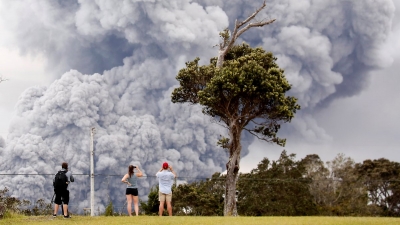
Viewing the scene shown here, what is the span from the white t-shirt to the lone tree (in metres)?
8.97

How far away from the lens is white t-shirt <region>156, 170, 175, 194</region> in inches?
715

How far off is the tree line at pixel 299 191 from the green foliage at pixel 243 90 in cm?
1236

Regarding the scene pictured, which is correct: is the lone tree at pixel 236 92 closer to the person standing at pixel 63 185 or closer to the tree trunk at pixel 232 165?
the tree trunk at pixel 232 165

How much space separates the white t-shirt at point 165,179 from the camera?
1816cm

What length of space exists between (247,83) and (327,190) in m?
29.2

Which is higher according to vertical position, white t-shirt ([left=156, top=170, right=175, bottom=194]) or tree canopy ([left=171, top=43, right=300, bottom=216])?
tree canopy ([left=171, top=43, right=300, bottom=216])

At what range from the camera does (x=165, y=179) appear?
18.2 m

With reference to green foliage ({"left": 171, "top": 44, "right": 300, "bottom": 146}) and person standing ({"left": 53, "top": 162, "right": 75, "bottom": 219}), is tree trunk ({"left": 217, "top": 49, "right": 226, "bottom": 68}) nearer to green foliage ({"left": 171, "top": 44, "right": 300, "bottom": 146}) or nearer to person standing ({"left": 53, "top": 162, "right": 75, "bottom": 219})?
green foliage ({"left": 171, "top": 44, "right": 300, "bottom": 146})

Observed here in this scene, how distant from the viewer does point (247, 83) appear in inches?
1035

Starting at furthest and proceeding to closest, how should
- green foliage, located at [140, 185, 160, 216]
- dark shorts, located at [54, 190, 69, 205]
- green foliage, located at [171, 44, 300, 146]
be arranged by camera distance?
1. green foliage, located at [140, 185, 160, 216]
2. green foliage, located at [171, 44, 300, 146]
3. dark shorts, located at [54, 190, 69, 205]

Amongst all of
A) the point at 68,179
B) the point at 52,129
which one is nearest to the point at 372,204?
the point at 68,179

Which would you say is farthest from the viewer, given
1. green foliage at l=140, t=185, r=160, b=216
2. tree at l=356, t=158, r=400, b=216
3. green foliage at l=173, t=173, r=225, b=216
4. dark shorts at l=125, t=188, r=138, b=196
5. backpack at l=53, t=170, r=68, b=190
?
tree at l=356, t=158, r=400, b=216

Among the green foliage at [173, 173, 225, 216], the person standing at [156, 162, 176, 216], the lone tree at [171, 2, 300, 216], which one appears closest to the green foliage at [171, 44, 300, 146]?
the lone tree at [171, 2, 300, 216]

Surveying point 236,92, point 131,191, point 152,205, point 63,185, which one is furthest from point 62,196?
point 152,205
